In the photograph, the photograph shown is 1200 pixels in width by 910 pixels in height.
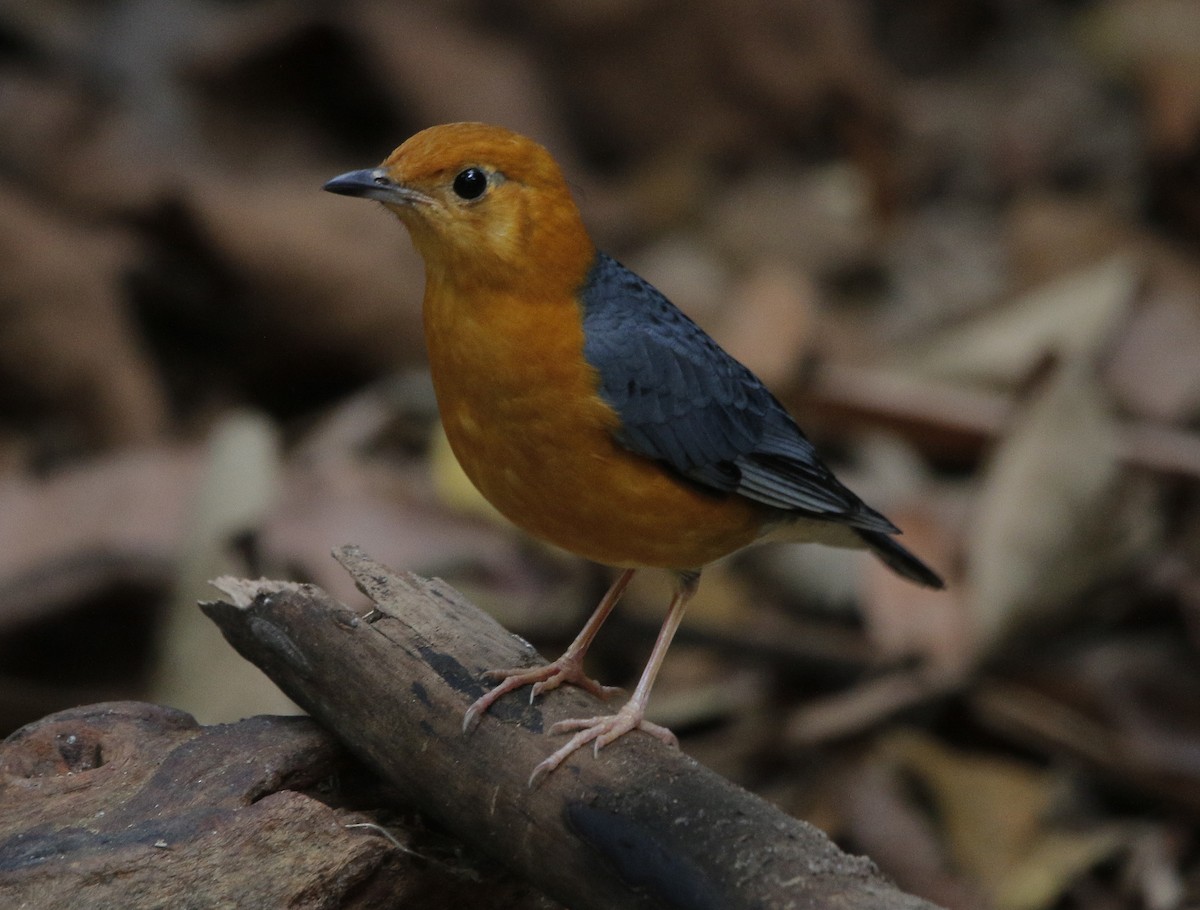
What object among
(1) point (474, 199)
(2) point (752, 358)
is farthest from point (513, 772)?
(2) point (752, 358)

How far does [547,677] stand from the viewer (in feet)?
15.4

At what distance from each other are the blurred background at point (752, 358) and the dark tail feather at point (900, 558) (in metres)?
1.23

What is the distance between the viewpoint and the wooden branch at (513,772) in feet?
11.5

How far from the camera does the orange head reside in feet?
15.5

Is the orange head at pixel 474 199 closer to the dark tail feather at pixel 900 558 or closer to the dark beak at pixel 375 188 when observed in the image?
the dark beak at pixel 375 188

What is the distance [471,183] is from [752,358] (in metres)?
4.19

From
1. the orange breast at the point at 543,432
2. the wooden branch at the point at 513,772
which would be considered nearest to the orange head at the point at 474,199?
the orange breast at the point at 543,432

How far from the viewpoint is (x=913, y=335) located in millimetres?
10125

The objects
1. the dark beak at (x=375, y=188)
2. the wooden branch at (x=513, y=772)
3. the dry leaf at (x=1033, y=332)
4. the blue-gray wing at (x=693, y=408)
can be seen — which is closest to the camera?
the wooden branch at (x=513, y=772)

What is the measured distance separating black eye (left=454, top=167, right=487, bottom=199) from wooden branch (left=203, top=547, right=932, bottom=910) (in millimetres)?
1125

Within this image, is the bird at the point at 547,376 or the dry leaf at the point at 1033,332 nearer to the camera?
the bird at the point at 547,376

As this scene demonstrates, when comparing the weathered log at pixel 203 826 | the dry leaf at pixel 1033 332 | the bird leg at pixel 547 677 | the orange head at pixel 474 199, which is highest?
the orange head at pixel 474 199

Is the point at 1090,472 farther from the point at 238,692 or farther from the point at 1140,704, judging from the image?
the point at 238,692

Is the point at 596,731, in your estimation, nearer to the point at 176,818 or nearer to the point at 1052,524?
the point at 176,818
